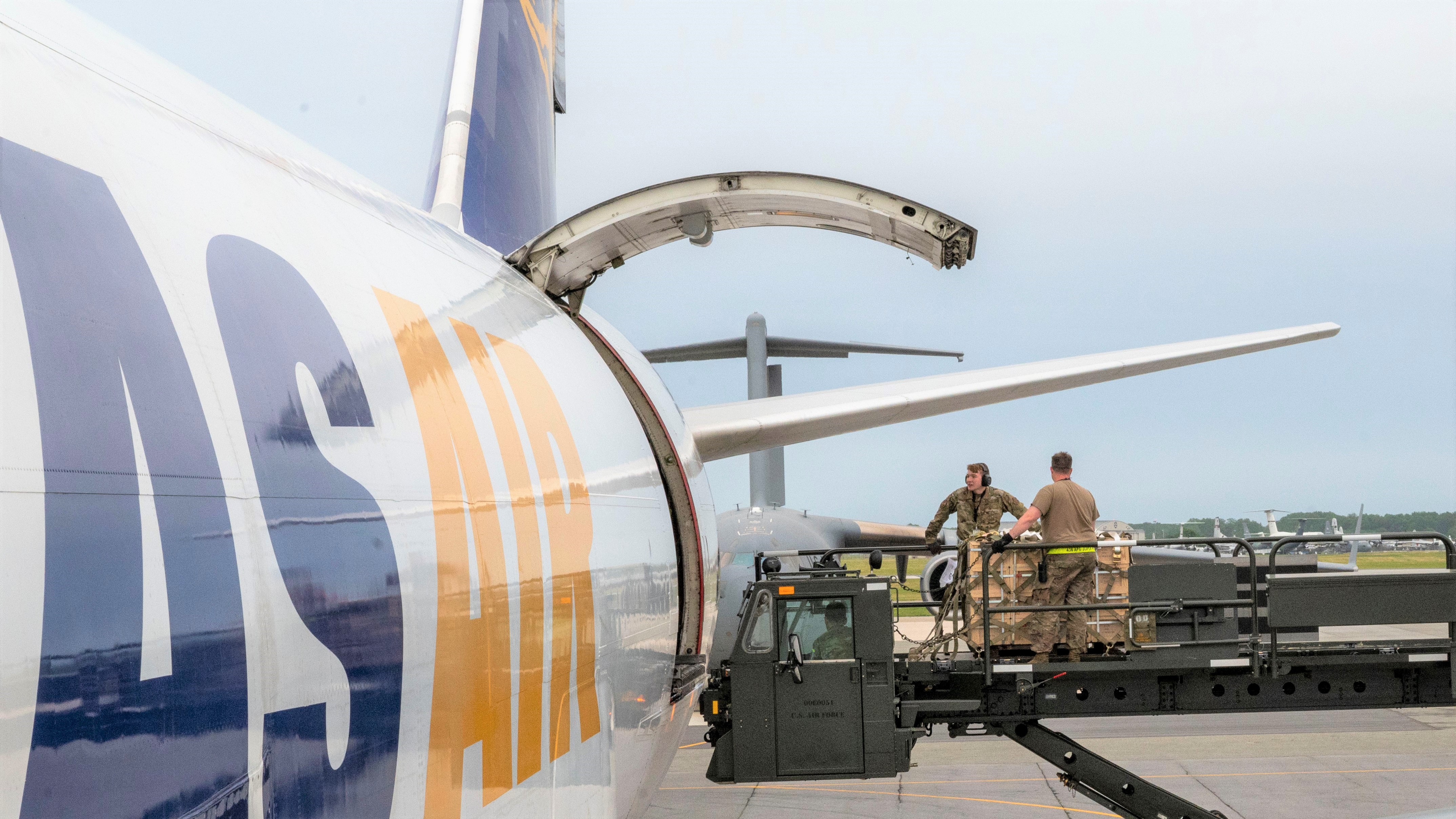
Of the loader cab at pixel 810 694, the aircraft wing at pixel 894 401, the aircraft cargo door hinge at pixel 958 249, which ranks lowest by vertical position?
the loader cab at pixel 810 694

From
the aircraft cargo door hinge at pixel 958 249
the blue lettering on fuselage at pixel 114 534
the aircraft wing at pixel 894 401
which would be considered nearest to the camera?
the blue lettering on fuselage at pixel 114 534

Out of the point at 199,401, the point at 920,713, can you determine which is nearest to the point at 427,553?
the point at 199,401

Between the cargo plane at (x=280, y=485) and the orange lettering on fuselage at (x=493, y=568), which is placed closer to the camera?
the cargo plane at (x=280, y=485)

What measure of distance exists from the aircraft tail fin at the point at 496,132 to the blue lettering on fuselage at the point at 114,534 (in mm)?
4896

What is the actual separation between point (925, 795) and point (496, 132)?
8.79m

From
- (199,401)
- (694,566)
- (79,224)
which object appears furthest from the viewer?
(694,566)

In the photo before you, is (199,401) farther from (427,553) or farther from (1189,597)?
(1189,597)

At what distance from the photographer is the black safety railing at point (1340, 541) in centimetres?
797

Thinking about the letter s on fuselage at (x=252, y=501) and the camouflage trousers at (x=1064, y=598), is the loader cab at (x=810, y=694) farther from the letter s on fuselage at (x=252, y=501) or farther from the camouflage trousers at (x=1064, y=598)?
the letter s on fuselage at (x=252, y=501)

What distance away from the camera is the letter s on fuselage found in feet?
5.78

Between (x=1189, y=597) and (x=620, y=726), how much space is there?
5.20m

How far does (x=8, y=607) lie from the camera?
1619mm

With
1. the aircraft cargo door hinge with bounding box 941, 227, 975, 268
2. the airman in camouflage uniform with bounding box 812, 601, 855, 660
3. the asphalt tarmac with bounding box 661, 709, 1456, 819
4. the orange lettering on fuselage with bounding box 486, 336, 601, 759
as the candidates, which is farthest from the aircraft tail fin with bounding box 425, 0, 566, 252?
the asphalt tarmac with bounding box 661, 709, 1456, 819

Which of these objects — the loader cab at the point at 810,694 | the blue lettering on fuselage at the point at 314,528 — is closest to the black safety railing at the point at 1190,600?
the loader cab at the point at 810,694
